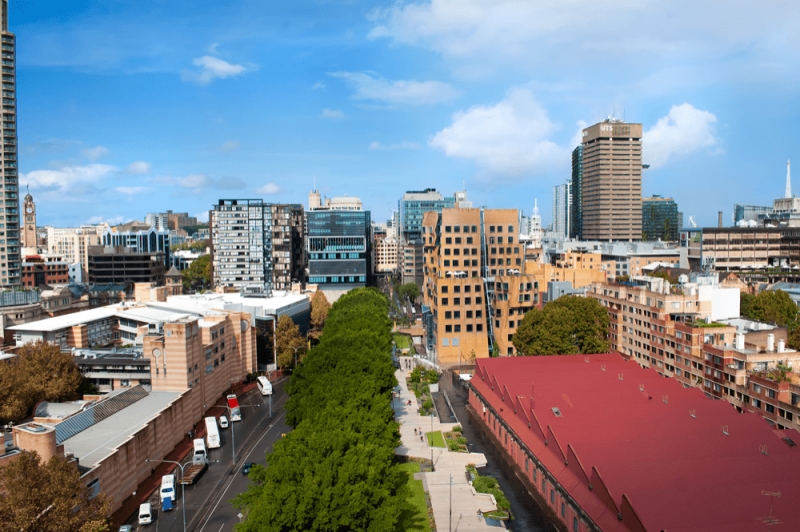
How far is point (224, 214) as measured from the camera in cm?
13788

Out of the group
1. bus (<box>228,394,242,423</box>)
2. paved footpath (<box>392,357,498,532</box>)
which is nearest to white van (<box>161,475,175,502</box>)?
bus (<box>228,394,242,423</box>)

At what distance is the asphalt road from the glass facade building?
71.2 meters

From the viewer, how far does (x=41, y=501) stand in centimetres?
2761

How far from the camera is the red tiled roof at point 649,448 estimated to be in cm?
3128

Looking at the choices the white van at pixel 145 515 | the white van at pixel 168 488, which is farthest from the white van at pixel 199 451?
the white van at pixel 145 515

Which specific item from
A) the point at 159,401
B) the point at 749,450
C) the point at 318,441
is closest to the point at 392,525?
the point at 318,441

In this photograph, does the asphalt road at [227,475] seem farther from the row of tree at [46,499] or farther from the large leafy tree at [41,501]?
the large leafy tree at [41,501]

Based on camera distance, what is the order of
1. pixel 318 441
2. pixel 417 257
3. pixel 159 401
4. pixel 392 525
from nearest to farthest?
pixel 392 525 → pixel 318 441 → pixel 159 401 → pixel 417 257

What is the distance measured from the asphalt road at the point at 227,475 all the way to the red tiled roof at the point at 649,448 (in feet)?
69.9

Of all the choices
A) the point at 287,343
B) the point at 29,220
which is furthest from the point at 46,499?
the point at 29,220

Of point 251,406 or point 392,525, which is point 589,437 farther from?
point 251,406

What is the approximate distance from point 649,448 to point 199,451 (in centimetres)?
3398

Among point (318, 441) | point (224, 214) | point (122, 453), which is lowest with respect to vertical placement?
point (122, 453)

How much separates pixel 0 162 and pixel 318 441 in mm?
102992
